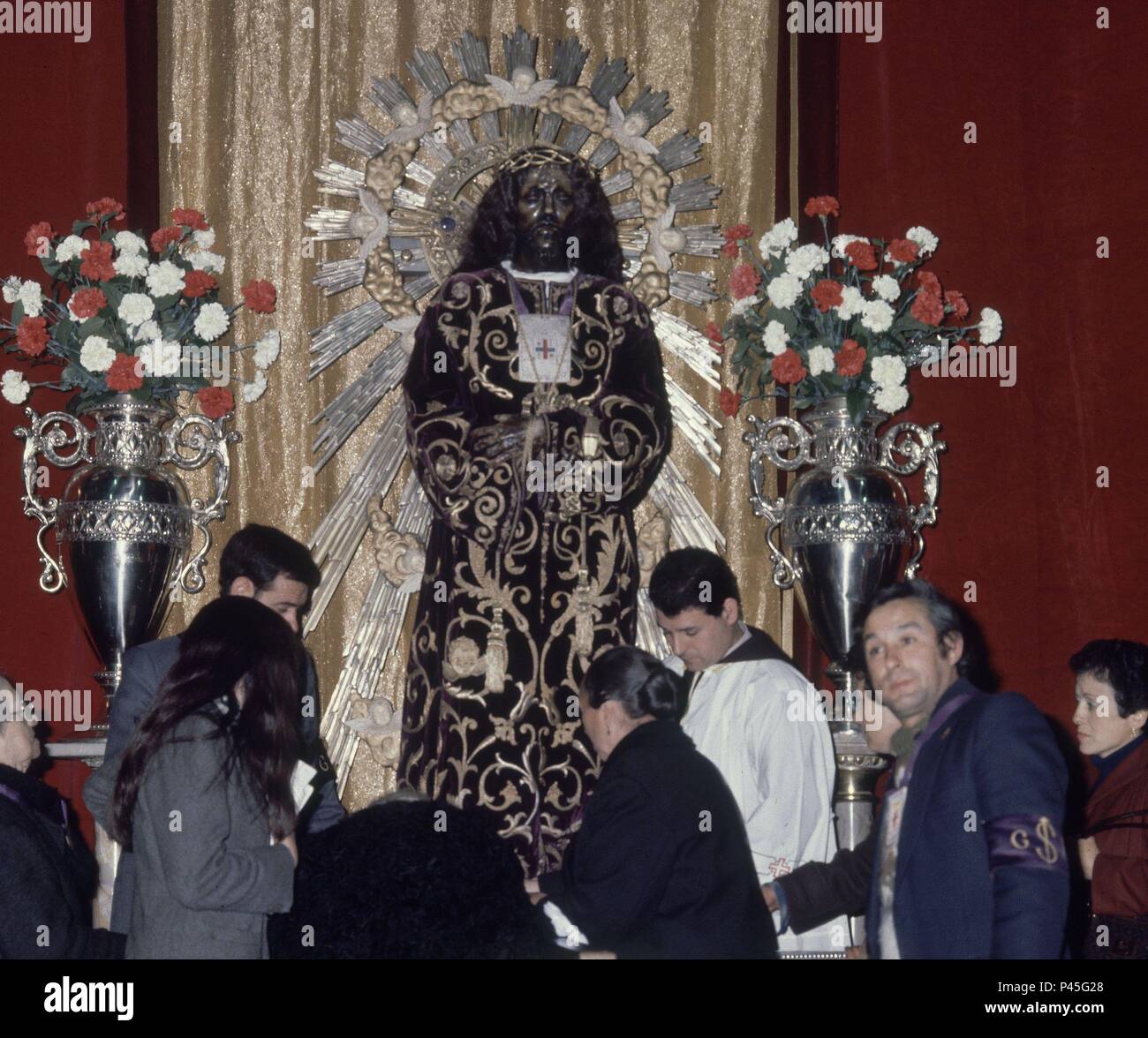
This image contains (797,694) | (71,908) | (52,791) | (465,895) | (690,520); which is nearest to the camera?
(465,895)

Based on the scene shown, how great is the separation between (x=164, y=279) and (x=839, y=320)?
81.8 inches

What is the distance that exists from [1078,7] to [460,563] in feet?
10.5

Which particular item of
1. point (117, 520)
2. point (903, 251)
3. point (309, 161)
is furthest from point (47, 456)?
point (903, 251)

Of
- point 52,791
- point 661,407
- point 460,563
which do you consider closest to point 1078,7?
point 661,407

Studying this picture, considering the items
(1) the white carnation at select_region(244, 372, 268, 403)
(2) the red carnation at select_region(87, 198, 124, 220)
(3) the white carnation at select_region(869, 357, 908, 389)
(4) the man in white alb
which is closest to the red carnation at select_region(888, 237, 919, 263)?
(3) the white carnation at select_region(869, 357, 908, 389)

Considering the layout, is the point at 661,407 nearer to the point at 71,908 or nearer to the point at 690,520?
the point at 690,520

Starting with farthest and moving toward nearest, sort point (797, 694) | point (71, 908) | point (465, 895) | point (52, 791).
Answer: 1. point (797, 694)
2. point (52, 791)
3. point (71, 908)
4. point (465, 895)

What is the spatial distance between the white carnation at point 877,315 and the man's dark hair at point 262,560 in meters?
1.87

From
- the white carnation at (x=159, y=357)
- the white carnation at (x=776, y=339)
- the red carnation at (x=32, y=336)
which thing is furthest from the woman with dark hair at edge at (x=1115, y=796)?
the red carnation at (x=32, y=336)

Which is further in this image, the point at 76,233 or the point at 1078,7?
the point at 1078,7

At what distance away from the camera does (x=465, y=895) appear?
236 cm

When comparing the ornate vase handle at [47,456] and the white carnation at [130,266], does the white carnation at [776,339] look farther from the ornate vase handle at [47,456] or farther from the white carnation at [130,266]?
the ornate vase handle at [47,456]

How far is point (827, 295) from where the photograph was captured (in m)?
4.84

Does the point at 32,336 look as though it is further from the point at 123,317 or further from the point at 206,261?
the point at 206,261
